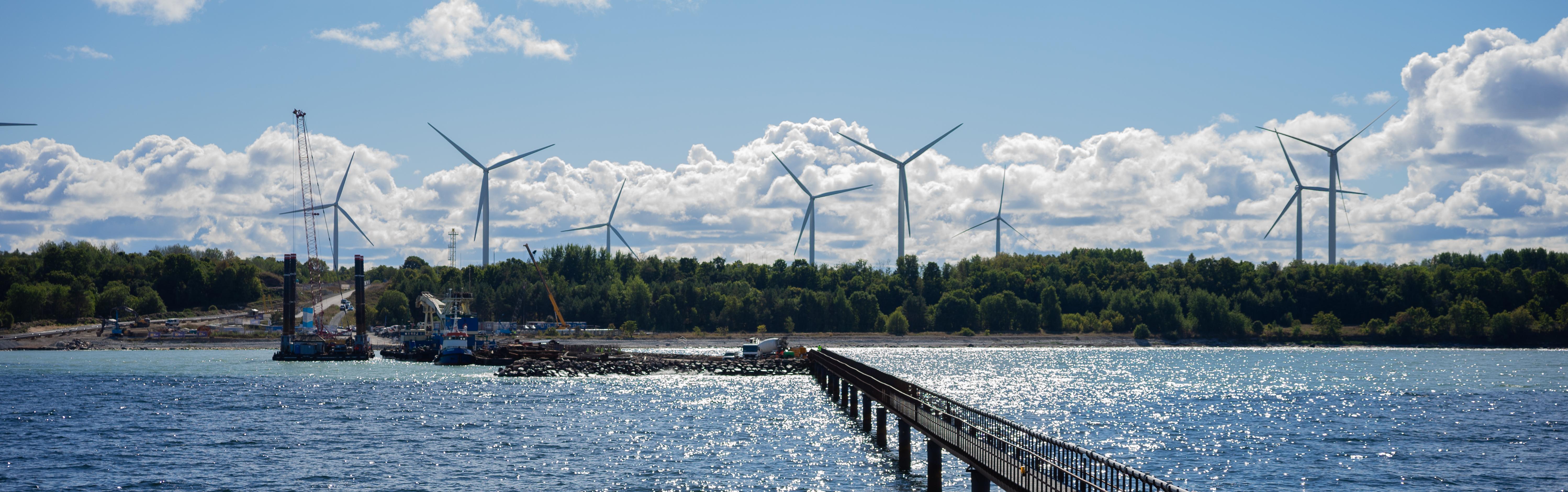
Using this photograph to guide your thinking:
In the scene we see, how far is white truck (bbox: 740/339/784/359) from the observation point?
154 metres

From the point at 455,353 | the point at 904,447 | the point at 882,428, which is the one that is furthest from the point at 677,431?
the point at 455,353

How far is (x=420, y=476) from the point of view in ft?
166

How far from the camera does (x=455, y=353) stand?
14475 cm

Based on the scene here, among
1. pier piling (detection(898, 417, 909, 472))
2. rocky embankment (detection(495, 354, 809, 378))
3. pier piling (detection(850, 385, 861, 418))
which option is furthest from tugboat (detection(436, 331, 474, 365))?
pier piling (detection(898, 417, 909, 472))

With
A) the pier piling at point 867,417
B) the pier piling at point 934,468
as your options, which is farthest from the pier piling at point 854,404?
the pier piling at point 934,468

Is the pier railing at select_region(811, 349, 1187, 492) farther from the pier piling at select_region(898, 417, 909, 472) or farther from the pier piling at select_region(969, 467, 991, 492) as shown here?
the pier piling at select_region(898, 417, 909, 472)

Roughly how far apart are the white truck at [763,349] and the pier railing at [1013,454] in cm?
9758

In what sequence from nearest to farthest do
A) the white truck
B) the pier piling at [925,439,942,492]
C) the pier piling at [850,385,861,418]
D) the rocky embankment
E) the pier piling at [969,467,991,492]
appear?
the pier piling at [969,467,991,492] < the pier piling at [925,439,942,492] < the pier piling at [850,385,861,418] < the rocky embankment < the white truck

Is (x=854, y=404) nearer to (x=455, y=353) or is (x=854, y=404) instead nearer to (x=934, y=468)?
(x=934, y=468)

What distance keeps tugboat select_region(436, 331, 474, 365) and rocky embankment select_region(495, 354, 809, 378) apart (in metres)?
10.7

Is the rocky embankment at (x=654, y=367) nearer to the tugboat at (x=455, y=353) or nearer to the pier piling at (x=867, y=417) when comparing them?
the tugboat at (x=455, y=353)

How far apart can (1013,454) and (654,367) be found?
9780 centimetres

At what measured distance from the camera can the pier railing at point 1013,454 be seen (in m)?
29.8

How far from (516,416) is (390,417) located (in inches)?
324
